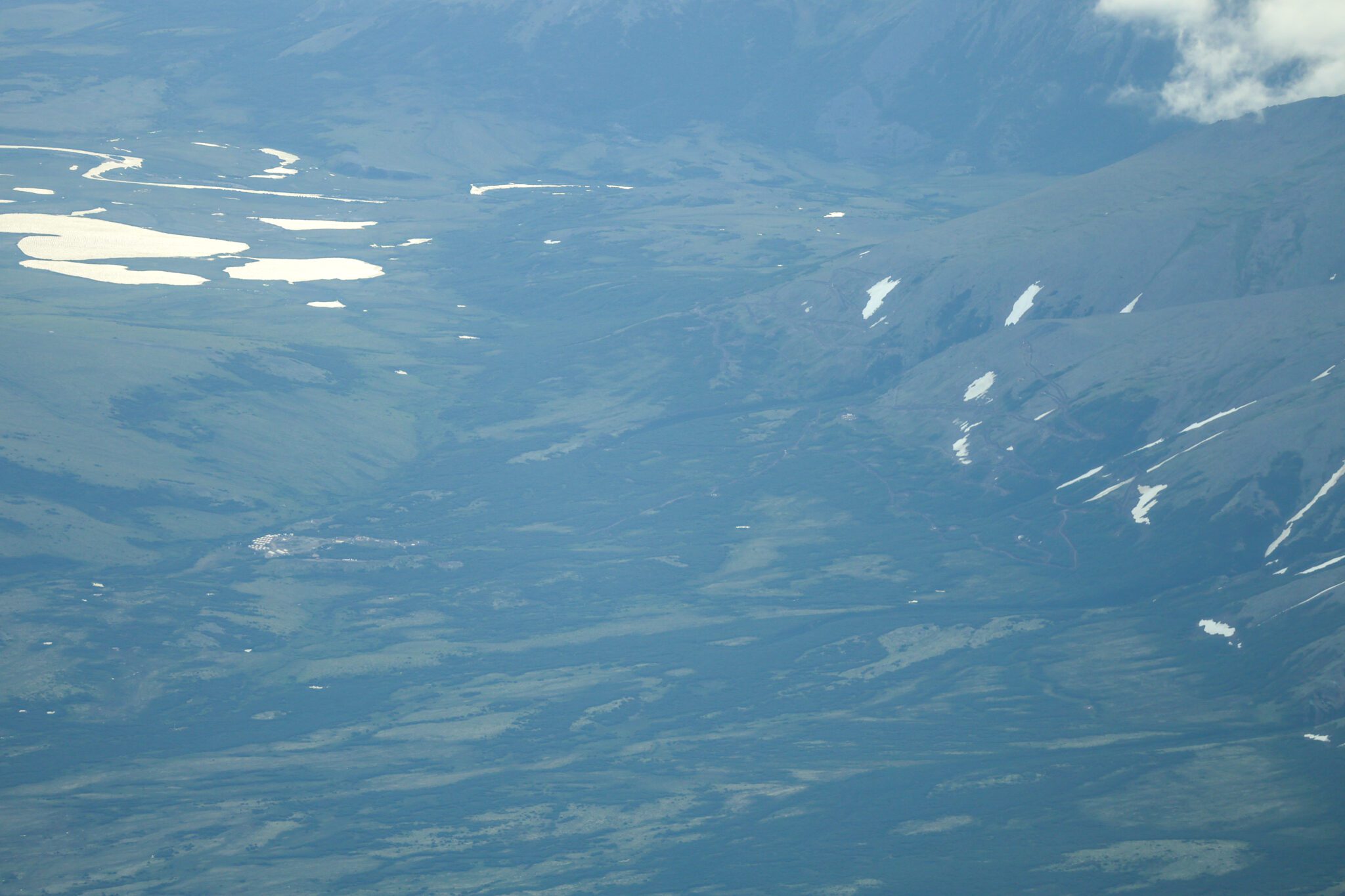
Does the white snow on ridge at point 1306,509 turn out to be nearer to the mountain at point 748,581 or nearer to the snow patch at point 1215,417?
the mountain at point 748,581

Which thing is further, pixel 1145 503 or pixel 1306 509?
pixel 1145 503

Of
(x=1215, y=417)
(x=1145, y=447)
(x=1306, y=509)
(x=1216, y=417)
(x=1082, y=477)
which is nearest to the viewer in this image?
(x=1306, y=509)

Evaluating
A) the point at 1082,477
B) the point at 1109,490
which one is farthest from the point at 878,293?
the point at 1109,490

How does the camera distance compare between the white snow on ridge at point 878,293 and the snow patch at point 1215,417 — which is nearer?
the snow patch at point 1215,417

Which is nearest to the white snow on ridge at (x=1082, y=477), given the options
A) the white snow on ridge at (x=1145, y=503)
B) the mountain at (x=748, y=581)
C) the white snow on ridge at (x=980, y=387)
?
the mountain at (x=748, y=581)

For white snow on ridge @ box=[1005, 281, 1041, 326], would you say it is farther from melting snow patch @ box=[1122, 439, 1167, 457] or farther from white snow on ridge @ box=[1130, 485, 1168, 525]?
white snow on ridge @ box=[1130, 485, 1168, 525]

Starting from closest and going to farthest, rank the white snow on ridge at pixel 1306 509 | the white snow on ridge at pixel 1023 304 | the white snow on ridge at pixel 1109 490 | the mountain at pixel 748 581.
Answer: the mountain at pixel 748 581
the white snow on ridge at pixel 1306 509
the white snow on ridge at pixel 1109 490
the white snow on ridge at pixel 1023 304

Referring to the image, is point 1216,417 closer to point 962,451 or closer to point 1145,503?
point 1145,503
